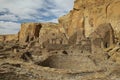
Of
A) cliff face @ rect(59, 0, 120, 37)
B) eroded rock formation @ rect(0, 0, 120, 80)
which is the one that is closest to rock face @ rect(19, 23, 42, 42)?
eroded rock formation @ rect(0, 0, 120, 80)

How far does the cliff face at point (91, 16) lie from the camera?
26.0 metres

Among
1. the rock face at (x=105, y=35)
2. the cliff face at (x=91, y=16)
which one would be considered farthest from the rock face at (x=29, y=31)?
the rock face at (x=105, y=35)

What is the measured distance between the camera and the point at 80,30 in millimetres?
33156

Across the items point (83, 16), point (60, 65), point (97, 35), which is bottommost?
point (60, 65)

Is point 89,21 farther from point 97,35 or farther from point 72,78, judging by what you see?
point 72,78

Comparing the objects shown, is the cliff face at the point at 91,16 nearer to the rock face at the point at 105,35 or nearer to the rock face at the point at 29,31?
the rock face at the point at 105,35

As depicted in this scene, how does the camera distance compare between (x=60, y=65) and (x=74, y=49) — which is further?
(x=74, y=49)

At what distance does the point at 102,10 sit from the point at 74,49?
5394 millimetres

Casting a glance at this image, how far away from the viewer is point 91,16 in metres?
30.4

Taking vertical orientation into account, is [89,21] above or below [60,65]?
above

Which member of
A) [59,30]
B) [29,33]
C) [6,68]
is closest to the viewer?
[6,68]

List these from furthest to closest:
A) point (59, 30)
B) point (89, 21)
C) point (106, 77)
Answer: point (59, 30) < point (89, 21) < point (106, 77)

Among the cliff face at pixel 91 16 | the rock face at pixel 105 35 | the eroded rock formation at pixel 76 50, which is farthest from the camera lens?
the cliff face at pixel 91 16

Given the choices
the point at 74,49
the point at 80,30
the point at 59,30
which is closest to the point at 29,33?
the point at 59,30
